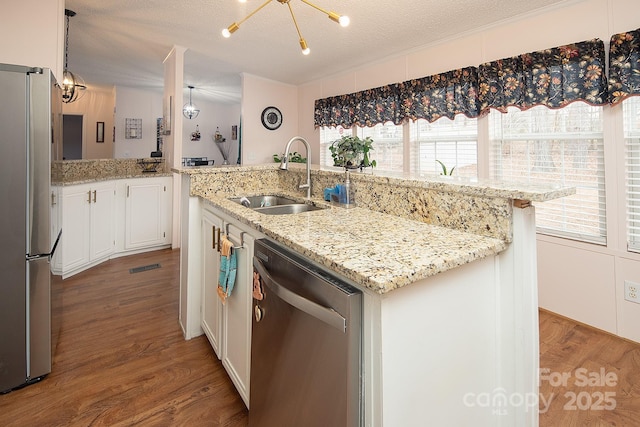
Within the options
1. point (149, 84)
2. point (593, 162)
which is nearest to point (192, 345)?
point (593, 162)

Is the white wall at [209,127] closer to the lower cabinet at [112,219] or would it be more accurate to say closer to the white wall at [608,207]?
the lower cabinet at [112,219]

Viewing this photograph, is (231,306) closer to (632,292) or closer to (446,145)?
(632,292)

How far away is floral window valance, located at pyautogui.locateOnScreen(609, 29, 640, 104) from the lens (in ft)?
7.15

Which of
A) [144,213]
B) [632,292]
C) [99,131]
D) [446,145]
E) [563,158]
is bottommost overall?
[632,292]

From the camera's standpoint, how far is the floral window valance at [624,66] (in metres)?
2.18

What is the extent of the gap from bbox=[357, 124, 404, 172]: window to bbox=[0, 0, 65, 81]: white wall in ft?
9.98

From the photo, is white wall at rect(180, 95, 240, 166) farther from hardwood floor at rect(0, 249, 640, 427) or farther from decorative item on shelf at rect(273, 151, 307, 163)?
hardwood floor at rect(0, 249, 640, 427)

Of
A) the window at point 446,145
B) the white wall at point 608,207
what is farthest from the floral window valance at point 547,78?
the window at point 446,145

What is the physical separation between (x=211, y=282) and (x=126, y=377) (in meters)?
0.64

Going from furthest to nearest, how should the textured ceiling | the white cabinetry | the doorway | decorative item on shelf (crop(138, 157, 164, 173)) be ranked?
1. the doorway
2. decorative item on shelf (crop(138, 157, 164, 173))
3. the white cabinetry
4. the textured ceiling

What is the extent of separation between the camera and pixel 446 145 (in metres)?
3.52

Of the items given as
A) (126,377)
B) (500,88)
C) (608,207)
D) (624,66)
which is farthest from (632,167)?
(126,377)

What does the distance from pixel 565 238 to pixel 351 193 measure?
Answer: 195 cm

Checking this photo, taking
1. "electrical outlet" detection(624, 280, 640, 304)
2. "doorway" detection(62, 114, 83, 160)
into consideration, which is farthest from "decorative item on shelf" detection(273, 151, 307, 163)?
"doorway" detection(62, 114, 83, 160)
